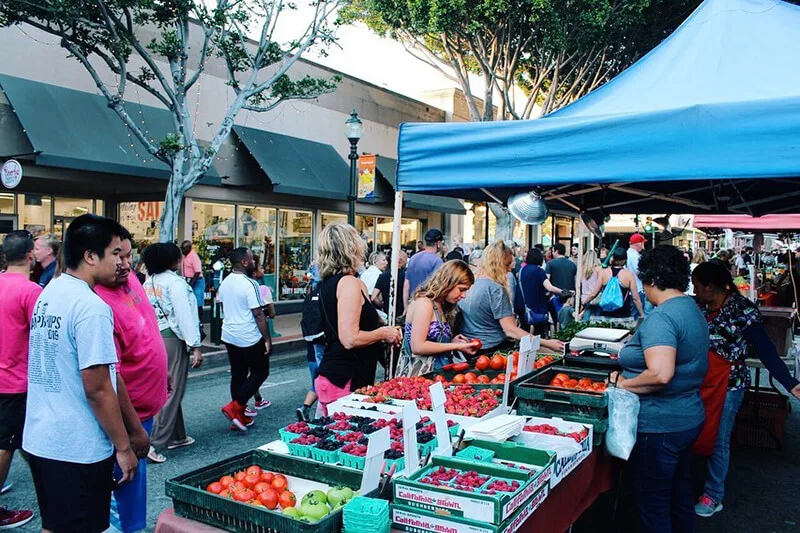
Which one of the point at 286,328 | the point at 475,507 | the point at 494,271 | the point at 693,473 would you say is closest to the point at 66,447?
the point at 475,507

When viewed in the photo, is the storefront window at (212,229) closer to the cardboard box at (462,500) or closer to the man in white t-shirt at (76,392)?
the man in white t-shirt at (76,392)

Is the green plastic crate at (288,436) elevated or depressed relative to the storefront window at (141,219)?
depressed

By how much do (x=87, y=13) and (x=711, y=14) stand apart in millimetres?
9739

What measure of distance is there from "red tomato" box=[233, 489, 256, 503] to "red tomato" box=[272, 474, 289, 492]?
0.53 ft

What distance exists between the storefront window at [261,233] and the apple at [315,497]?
14.3 m

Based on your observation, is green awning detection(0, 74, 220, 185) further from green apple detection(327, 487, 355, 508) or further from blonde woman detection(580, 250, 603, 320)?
green apple detection(327, 487, 355, 508)

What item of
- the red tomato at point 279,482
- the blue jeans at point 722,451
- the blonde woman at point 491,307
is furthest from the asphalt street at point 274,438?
the red tomato at point 279,482

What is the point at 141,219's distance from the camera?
587 inches

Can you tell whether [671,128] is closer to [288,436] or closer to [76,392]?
[288,436]

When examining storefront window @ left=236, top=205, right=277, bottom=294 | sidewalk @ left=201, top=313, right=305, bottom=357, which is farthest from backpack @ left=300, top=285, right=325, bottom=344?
storefront window @ left=236, top=205, right=277, bottom=294

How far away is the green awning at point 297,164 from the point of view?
15195 millimetres

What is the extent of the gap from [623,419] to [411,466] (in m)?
1.40

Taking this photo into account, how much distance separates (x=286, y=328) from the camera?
1432 cm

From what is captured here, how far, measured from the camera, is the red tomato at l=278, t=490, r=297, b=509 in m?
2.54
